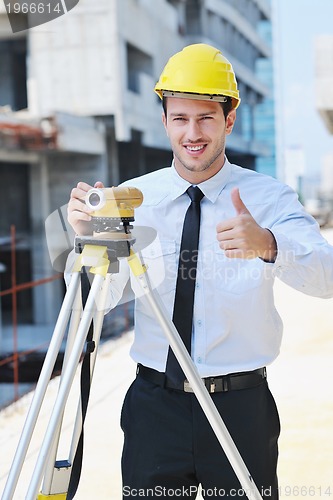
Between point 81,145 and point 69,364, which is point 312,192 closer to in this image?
point 81,145

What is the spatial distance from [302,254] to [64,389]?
1.68 feet

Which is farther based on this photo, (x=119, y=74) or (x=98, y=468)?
(x=119, y=74)

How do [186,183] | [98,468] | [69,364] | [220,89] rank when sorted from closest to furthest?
1. [69,364]
2. [220,89]
3. [186,183]
4. [98,468]

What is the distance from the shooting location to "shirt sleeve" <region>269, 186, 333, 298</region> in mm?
1425

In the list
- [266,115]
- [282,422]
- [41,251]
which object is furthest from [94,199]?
[266,115]

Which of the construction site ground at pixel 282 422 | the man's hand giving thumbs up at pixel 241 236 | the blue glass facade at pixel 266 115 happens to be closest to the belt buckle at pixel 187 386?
the man's hand giving thumbs up at pixel 241 236

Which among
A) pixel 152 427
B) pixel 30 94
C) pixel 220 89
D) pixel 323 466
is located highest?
pixel 30 94

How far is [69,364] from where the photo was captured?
1.39 m

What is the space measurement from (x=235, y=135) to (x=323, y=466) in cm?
1975

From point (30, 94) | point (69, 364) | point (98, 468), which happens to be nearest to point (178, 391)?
point (69, 364)

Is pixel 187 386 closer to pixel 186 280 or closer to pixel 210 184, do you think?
pixel 186 280

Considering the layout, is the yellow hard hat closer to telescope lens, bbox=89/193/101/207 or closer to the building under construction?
telescope lens, bbox=89/193/101/207

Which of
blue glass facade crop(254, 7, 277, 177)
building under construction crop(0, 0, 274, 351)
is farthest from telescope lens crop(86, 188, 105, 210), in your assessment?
blue glass facade crop(254, 7, 277, 177)

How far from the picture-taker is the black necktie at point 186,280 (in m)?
1.61
